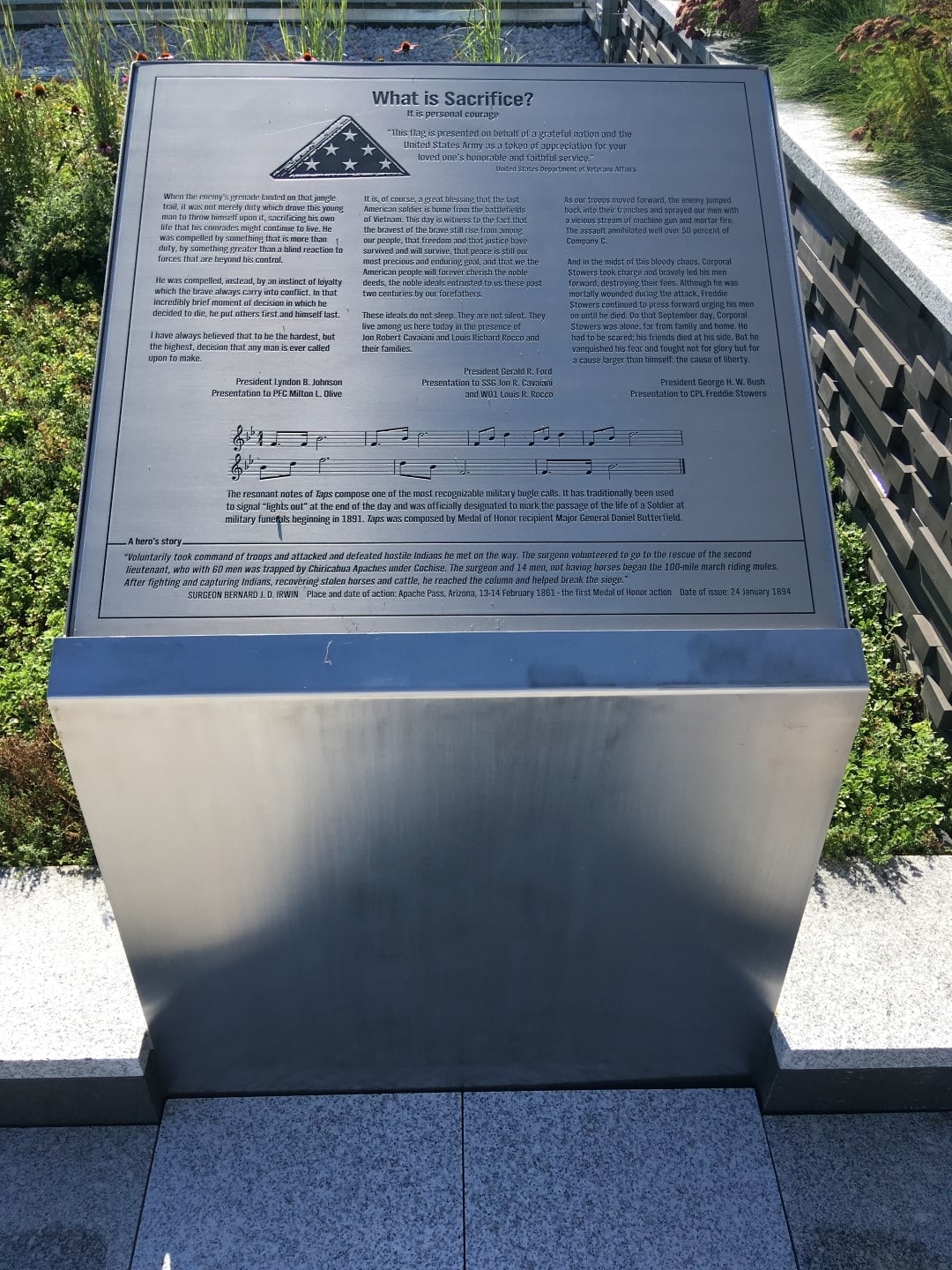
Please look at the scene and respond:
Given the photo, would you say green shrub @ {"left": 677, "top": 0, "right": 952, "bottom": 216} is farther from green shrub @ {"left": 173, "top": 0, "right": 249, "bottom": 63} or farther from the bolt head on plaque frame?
green shrub @ {"left": 173, "top": 0, "right": 249, "bottom": 63}

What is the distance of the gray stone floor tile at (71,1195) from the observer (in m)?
2.57

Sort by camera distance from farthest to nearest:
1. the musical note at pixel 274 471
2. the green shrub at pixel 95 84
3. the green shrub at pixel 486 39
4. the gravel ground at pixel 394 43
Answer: the gravel ground at pixel 394 43, the green shrub at pixel 486 39, the green shrub at pixel 95 84, the musical note at pixel 274 471

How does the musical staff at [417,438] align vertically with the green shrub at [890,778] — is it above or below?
above

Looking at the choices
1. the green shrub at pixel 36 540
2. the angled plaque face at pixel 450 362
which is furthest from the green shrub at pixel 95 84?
the angled plaque face at pixel 450 362

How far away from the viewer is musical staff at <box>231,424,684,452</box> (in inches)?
92.4

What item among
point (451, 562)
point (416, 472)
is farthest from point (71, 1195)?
point (416, 472)

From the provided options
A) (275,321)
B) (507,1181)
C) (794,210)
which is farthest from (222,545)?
(794,210)

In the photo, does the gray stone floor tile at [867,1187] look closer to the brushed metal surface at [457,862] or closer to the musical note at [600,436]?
the brushed metal surface at [457,862]

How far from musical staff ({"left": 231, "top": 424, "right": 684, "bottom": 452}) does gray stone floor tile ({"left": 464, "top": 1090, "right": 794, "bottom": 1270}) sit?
71.7 inches

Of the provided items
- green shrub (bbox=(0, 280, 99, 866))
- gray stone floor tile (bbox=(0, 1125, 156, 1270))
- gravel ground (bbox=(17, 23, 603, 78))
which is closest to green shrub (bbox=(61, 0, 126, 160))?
green shrub (bbox=(0, 280, 99, 866))

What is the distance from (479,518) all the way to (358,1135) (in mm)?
1720

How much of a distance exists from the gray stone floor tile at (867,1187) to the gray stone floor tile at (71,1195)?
170 cm

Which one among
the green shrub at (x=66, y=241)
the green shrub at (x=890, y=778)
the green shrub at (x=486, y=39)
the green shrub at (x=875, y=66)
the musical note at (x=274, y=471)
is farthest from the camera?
the green shrub at (x=486, y=39)

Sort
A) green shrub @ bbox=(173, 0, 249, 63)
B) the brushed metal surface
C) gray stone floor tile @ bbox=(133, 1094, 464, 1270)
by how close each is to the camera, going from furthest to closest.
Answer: green shrub @ bbox=(173, 0, 249, 63), gray stone floor tile @ bbox=(133, 1094, 464, 1270), the brushed metal surface
